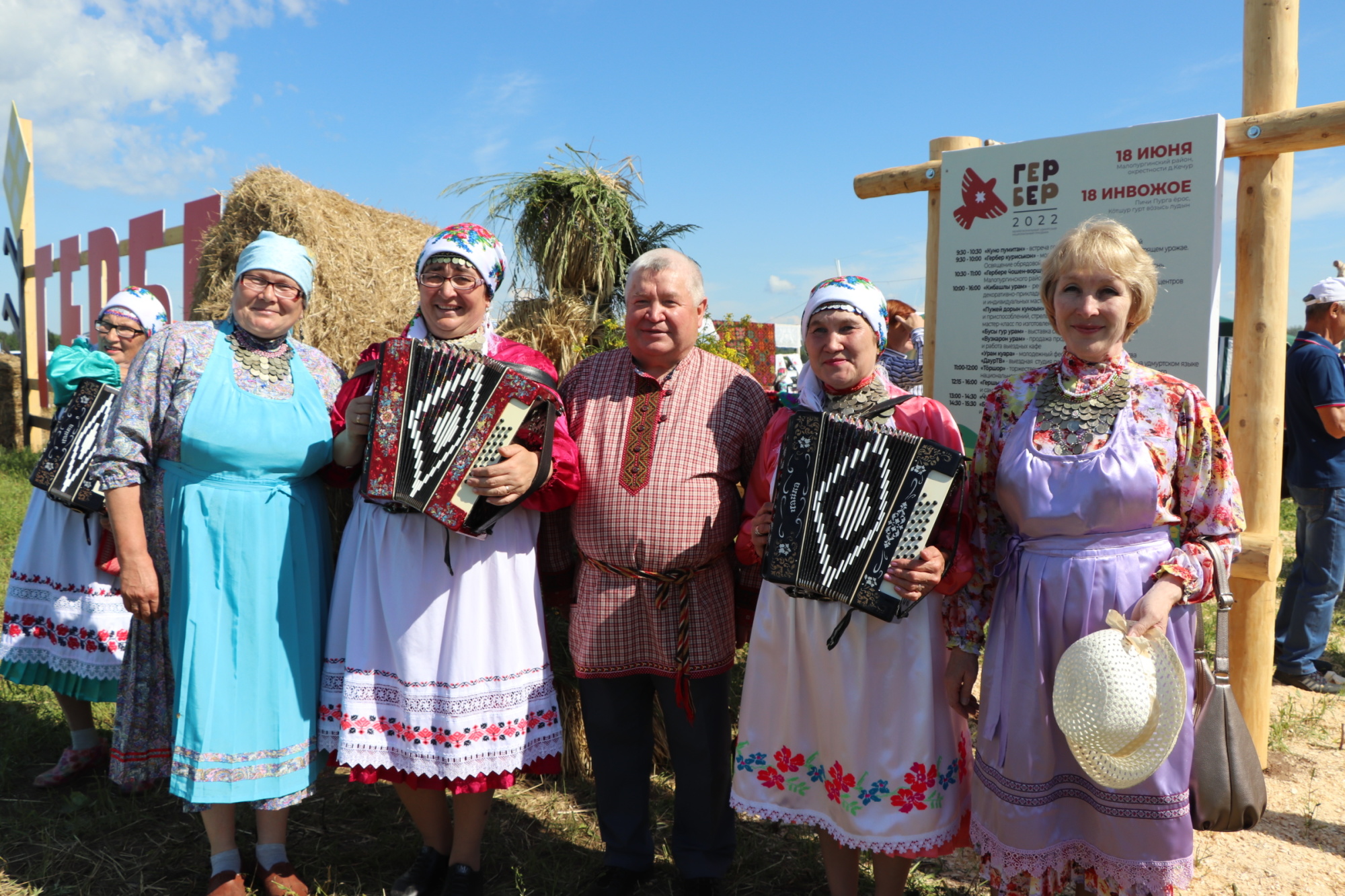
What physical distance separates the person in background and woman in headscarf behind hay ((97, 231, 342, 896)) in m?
3.84

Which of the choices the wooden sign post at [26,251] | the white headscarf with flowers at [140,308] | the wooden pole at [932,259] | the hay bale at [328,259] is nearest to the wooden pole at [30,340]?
the wooden sign post at [26,251]

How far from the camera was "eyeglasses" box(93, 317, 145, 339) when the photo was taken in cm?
416

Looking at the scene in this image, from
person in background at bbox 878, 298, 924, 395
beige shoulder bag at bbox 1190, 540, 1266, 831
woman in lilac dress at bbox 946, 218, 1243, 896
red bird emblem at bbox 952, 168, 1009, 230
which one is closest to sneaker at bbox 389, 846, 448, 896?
woman in lilac dress at bbox 946, 218, 1243, 896

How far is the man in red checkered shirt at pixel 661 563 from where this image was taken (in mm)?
2727

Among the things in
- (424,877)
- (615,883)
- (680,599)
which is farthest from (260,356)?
(615,883)

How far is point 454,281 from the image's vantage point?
2727 millimetres

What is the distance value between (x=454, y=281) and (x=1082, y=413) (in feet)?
6.30

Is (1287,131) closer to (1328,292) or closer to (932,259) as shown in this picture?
(932,259)

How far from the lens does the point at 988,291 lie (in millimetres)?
3701

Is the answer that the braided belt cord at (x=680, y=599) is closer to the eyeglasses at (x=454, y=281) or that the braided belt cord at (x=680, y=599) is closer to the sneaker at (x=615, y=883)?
the sneaker at (x=615, y=883)

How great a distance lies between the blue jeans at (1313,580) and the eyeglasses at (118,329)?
663 cm

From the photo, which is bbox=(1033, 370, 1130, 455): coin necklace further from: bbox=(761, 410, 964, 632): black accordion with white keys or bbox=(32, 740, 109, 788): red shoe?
bbox=(32, 740, 109, 788): red shoe

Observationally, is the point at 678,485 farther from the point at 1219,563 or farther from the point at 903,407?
the point at 1219,563

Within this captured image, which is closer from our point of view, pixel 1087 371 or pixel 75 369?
pixel 1087 371
